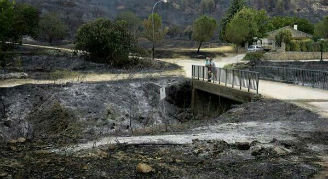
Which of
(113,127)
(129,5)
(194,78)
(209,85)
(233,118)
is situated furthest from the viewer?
(129,5)

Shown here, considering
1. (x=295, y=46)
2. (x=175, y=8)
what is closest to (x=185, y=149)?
(x=295, y=46)

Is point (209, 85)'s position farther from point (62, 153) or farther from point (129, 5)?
point (129, 5)

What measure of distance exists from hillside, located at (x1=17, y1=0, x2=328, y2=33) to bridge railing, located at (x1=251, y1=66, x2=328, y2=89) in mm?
106904

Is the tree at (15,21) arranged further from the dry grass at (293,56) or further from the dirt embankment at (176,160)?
the dirt embankment at (176,160)

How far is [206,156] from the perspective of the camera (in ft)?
31.8

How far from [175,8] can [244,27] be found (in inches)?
3860

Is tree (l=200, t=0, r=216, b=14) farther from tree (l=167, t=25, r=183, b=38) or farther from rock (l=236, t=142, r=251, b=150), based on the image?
rock (l=236, t=142, r=251, b=150)

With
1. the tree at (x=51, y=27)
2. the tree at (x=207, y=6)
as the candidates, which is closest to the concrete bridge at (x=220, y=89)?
the tree at (x=51, y=27)

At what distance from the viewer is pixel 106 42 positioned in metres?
43.2

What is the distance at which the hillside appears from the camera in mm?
135875

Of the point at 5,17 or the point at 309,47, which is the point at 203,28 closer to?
the point at 309,47

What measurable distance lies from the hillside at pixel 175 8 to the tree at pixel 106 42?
86984 millimetres

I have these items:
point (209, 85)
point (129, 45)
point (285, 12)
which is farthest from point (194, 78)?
point (285, 12)

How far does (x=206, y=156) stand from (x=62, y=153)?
331 centimetres
